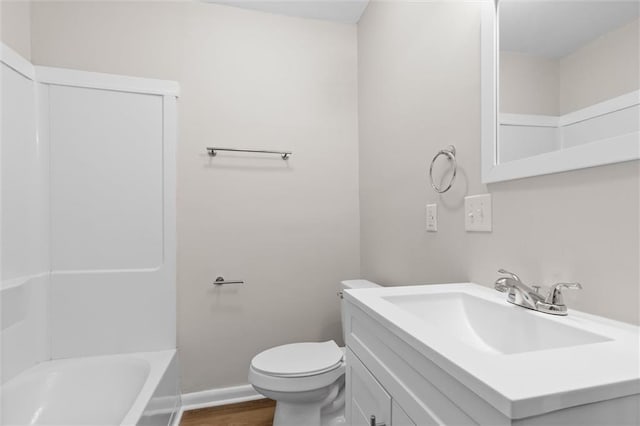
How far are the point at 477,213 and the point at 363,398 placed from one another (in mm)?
708

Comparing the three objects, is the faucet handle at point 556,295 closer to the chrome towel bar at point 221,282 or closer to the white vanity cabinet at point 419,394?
the white vanity cabinet at point 419,394

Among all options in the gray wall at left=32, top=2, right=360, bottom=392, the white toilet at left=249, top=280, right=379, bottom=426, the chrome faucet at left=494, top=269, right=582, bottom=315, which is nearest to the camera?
the chrome faucet at left=494, top=269, right=582, bottom=315

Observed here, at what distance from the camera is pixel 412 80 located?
5.11 feet

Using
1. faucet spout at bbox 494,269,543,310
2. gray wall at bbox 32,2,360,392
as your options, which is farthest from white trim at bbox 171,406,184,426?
faucet spout at bbox 494,269,543,310

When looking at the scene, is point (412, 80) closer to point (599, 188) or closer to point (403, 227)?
point (403, 227)

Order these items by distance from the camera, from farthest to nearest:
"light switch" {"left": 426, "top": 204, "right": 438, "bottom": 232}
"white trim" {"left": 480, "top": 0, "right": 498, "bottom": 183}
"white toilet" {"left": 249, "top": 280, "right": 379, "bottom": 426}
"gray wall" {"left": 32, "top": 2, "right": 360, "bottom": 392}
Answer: "gray wall" {"left": 32, "top": 2, "right": 360, "bottom": 392}, "white toilet" {"left": 249, "top": 280, "right": 379, "bottom": 426}, "light switch" {"left": 426, "top": 204, "right": 438, "bottom": 232}, "white trim" {"left": 480, "top": 0, "right": 498, "bottom": 183}

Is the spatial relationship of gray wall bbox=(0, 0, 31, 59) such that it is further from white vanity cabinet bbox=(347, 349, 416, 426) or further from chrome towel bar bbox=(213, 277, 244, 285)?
white vanity cabinet bbox=(347, 349, 416, 426)

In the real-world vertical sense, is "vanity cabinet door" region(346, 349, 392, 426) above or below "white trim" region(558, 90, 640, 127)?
below

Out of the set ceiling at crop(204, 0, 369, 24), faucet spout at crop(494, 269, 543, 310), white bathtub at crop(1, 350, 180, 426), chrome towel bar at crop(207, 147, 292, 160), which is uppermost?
ceiling at crop(204, 0, 369, 24)

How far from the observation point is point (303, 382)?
1.49 m

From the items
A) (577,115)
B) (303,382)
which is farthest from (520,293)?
(303,382)

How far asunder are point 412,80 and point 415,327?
1.27 metres

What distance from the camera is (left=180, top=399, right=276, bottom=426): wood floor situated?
1799 mm

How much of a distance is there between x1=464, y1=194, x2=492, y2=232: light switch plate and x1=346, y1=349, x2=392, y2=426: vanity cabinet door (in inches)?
23.7
